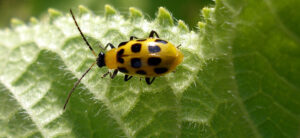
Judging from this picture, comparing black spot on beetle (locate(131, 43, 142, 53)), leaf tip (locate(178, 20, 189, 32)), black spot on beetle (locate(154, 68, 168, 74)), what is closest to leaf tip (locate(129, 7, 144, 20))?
black spot on beetle (locate(131, 43, 142, 53))

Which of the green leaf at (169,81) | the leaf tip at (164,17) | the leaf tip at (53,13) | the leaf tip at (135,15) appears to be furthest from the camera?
the leaf tip at (53,13)

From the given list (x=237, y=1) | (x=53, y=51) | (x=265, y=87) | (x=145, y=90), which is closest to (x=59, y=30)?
(x=53, y=51)

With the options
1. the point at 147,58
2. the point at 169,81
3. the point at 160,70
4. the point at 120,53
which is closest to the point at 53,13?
the point at 120,53

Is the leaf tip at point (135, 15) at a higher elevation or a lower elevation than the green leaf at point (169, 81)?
higher

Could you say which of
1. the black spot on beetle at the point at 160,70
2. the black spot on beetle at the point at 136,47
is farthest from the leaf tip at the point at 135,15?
the black spot on beetle at the point at 160,70

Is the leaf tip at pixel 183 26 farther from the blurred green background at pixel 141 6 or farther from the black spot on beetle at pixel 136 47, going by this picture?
the blurred green background at pixel 141 6
